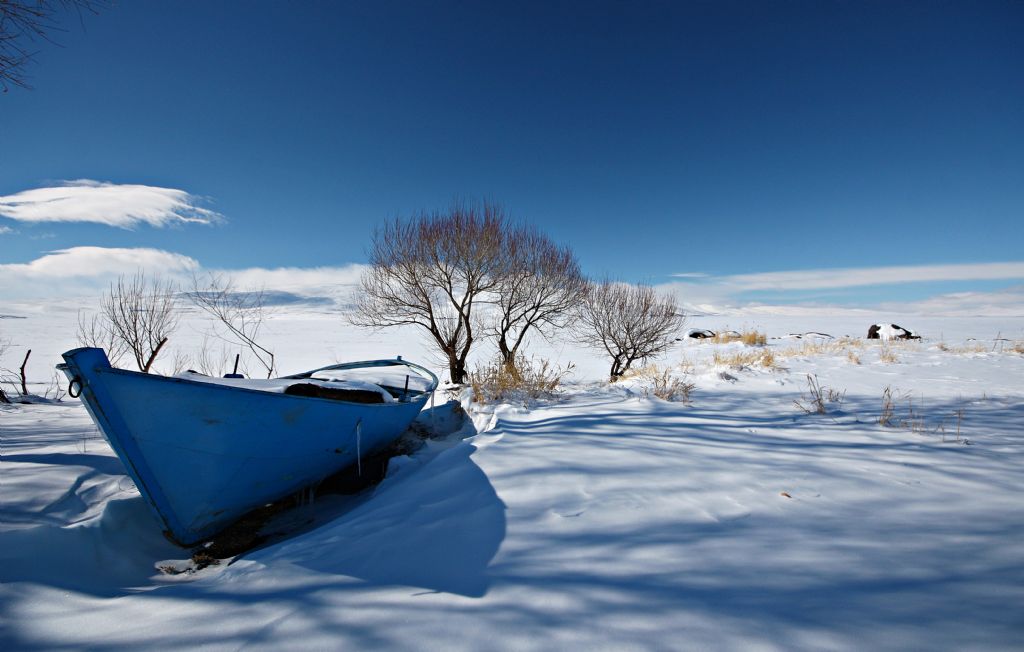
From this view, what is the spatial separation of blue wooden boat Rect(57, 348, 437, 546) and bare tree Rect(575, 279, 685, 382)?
9.41m

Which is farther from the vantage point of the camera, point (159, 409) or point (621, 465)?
point (621, 465)

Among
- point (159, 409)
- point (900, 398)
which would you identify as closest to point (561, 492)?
point (159, 409)

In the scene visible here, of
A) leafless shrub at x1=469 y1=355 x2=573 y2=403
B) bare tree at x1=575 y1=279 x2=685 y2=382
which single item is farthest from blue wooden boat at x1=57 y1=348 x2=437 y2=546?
bare tree at x1=575 y1=279 x2=685 y2=382

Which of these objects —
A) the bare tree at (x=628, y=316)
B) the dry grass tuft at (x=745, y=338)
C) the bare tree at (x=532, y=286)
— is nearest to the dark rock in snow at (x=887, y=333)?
the dry grass tuft at (x=745, y=338)

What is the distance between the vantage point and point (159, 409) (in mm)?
2336

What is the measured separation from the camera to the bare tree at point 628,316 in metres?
11.5

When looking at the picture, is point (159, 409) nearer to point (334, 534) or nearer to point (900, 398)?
point (334, 534)

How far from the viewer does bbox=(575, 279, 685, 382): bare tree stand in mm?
11539

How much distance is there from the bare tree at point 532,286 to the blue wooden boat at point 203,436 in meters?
6.21

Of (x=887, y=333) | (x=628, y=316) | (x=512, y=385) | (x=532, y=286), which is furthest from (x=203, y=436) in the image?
(x=887, y=333)

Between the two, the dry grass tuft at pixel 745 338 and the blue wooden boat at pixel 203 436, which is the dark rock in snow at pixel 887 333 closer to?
the dry grass tuft at pixel 745 338

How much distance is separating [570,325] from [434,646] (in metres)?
10.5

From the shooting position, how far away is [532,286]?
9.80m

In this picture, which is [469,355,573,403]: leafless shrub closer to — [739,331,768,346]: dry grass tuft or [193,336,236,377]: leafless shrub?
[193,336,236,377]: leafless shrub
